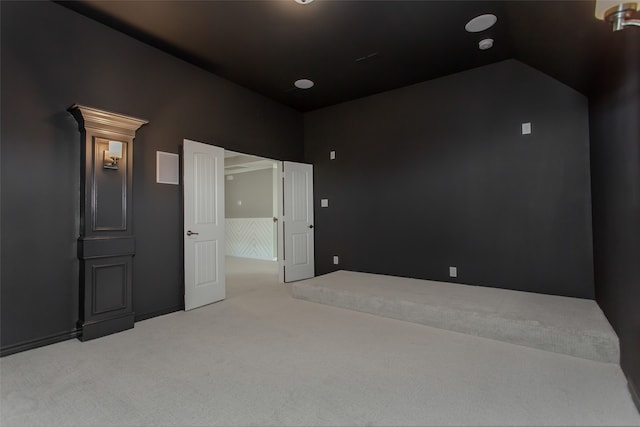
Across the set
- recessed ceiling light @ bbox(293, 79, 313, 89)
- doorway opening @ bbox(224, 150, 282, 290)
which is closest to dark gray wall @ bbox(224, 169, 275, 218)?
doorway opening @ bbox(224, 150, 282, 290)

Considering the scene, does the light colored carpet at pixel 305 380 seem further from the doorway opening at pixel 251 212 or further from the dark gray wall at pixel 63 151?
the doorway opening at pixel 251 212

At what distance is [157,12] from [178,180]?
1.77 meters

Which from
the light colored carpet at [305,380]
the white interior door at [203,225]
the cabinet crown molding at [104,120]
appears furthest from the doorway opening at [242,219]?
the light colored carpet at [305,380]

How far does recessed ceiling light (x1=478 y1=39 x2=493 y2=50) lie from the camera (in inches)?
131

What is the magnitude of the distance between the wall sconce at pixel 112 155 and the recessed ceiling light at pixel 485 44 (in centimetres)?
397

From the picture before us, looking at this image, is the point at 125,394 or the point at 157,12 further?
the point at 157,12

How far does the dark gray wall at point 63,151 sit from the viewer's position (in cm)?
262

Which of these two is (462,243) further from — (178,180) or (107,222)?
(107,222)

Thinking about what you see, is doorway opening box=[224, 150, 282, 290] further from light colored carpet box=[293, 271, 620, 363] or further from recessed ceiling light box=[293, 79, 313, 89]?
light colored carpet box=[293, 271, 620, 363]

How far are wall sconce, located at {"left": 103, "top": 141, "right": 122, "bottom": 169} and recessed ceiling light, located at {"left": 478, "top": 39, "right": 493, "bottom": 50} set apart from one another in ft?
13.0

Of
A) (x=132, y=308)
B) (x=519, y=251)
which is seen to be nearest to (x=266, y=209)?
(x=132, y=308)

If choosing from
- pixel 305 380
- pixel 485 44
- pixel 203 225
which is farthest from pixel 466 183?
pixel 203 225

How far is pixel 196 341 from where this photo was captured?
282 cm

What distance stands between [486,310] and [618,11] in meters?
→ 2.52
